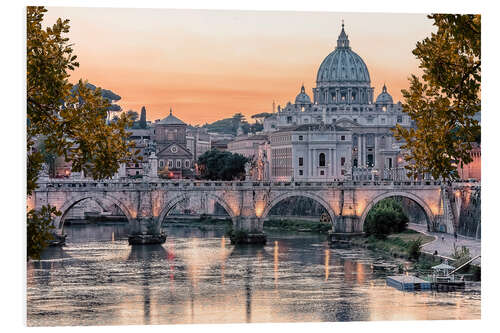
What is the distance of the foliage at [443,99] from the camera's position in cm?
1120

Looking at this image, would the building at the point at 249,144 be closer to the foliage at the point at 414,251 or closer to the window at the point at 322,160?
the window at the point at 322,160

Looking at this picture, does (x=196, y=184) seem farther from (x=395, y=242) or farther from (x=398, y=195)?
(x=395, y=242)

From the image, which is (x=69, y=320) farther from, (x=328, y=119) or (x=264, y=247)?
(x=328, y=119)

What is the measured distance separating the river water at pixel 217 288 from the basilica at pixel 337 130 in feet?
37.3

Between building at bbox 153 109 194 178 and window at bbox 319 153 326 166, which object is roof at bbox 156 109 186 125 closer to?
building at bbox 153 109 194 178

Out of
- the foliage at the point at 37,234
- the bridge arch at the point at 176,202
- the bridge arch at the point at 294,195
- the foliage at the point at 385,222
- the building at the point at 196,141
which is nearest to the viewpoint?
the foliage at the point at 37,234

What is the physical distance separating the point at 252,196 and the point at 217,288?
40.1 ft

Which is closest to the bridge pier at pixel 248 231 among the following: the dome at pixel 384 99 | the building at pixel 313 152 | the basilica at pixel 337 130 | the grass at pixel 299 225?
the grass at pixel 299 225

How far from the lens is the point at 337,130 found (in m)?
57.8

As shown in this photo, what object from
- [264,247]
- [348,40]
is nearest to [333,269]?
[264,247]

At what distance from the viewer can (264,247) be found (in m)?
32.1

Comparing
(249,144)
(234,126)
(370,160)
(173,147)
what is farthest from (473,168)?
(234,126)

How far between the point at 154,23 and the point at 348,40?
5829cm

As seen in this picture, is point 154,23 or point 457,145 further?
point 154,23
